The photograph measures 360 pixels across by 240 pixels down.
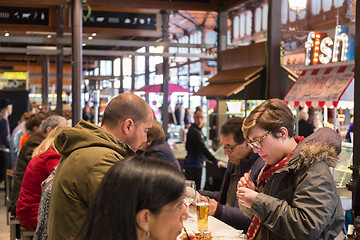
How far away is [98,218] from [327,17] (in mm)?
13560

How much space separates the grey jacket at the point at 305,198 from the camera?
→ 2.50 meters

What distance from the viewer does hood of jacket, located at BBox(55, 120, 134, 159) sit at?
2.50 meters

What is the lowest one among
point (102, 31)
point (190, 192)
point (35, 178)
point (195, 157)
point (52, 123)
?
point (195, 157)

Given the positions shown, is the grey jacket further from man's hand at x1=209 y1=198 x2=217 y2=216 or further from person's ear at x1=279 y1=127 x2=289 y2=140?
man's hand at x1=209 y1=198 x2=217 y2=216

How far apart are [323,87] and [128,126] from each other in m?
3.65

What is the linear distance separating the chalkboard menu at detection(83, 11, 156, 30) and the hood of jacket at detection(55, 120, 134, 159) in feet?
23.7

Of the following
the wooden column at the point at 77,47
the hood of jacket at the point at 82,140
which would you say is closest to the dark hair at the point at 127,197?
the hood of jacket at the point at 82,140

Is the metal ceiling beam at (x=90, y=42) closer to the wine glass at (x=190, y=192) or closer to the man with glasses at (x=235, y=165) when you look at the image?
the man with glasses at (x=235, y=165)

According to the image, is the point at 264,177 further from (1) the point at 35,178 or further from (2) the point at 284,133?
(1) the point at 35,178

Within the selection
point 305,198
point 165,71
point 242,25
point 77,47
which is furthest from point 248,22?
point 305,198

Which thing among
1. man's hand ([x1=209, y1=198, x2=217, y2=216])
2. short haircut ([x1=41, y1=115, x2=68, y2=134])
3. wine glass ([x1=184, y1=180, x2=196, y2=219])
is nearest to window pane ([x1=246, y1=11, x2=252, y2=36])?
short haircut ([x1=41, y1=115, x2=68, y2=134])

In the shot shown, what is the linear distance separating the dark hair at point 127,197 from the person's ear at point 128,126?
1.30 metres

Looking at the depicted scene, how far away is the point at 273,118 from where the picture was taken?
2.81 metres

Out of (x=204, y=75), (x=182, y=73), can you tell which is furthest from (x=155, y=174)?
(x=182, y=73)
